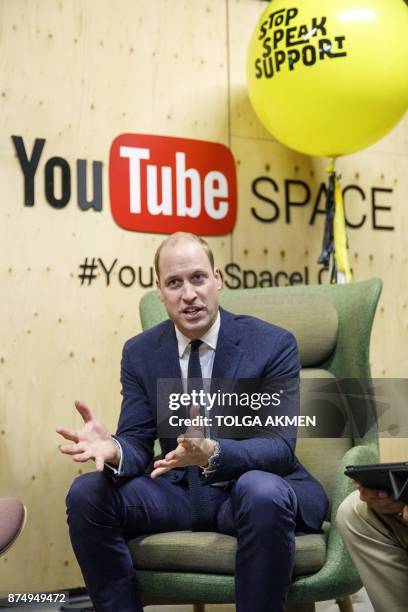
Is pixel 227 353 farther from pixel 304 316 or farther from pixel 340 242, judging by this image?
pixel 340 242

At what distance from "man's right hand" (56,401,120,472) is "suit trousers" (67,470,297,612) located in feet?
0.36

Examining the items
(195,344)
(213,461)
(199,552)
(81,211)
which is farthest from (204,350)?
(81,211)

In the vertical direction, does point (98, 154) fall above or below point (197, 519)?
above

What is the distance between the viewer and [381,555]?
6.53 ft

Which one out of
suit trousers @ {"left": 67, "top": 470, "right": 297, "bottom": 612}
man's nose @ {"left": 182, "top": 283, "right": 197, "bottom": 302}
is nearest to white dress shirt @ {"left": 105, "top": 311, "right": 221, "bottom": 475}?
man's nose @ {"left": 182, "top": 283, "right": 197, "bottom": 302}

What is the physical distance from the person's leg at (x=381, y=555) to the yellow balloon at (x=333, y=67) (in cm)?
155

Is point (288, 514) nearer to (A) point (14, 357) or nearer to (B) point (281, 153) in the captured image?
(A) point (14, 357)

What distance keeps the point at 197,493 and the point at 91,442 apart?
349mm

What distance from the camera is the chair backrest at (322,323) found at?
8.53 ft

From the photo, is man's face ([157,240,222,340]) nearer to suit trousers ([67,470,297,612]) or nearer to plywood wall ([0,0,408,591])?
suit trousers ([67,470,297,612])

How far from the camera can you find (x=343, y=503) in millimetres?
2094

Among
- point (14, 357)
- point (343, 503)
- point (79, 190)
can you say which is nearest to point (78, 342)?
point (14, 357)

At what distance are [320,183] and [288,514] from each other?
200cm

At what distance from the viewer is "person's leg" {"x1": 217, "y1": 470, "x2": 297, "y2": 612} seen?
78.2 inches
